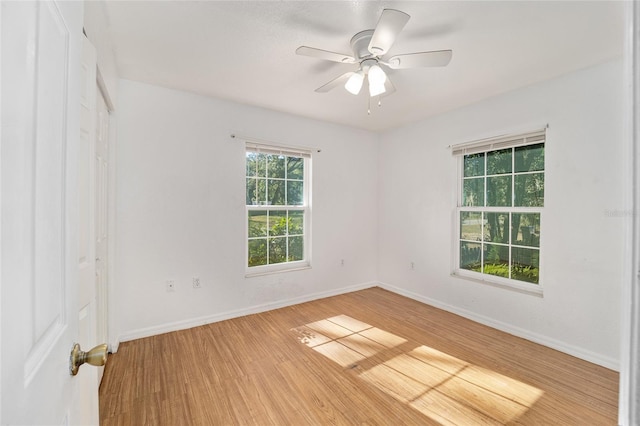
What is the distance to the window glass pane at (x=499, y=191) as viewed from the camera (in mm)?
3035

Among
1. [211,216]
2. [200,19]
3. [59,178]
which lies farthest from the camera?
[211,216]

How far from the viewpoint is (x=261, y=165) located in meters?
3.51

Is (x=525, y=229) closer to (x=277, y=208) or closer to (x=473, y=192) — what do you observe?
(x=473, y=192)

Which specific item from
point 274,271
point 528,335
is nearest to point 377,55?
point 274,271

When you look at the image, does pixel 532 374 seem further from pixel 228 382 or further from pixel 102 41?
pixel 102 41

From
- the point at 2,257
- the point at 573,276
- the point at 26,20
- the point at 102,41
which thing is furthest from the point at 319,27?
the point at 573,276

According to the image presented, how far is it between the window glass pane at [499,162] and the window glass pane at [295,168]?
90.2 inches

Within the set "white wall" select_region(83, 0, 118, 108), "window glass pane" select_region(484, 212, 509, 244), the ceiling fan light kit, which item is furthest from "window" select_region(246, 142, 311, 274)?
"window glass pane" select_region(484, 212, 509, 244)

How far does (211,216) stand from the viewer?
3121 mm

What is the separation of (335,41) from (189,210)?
2173 millimetres

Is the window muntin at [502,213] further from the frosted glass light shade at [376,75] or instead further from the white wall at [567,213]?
the frosted glass light shade at [376,75]

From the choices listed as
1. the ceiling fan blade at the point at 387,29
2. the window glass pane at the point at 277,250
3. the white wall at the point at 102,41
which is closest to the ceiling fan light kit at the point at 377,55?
the ceiling fan blade at the point at 387,29

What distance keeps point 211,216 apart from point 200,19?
1.89 metres

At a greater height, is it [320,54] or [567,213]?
[320,54]
